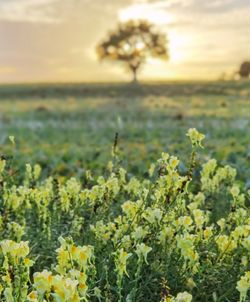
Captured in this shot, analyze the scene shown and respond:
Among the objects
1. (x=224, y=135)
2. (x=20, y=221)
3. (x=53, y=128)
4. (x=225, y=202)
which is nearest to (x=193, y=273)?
(x=20, y=221)

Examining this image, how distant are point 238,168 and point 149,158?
240 cm

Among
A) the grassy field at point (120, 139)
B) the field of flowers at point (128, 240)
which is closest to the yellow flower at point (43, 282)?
the field of flowers at point (128, 240)

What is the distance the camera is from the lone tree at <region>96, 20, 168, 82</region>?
91562 mm

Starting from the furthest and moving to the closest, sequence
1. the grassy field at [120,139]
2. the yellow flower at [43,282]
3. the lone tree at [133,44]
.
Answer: the lone tree at [133,44] → the grassy field at [120,139] → the yellow flower at [43,282]

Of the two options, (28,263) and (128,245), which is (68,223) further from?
(28,263)

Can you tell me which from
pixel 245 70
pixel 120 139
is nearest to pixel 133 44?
pixel 245 70

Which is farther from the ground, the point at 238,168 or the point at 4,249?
the point at 4,249

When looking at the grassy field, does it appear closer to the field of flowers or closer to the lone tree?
the field of flowers

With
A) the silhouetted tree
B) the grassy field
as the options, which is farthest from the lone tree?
the grassy field

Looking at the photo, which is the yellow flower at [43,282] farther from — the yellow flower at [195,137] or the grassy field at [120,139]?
the grassy field at [120,139]

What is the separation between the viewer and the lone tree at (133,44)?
3605 inches

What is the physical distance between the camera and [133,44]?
9188cm

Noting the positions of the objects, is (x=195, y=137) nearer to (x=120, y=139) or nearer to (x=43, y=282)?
(x=43, y=282)

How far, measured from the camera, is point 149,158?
41.1 ft
